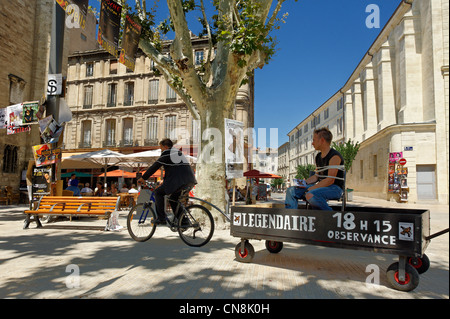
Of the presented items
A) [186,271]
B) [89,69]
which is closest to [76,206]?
[186,271]

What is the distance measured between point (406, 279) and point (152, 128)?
29.2 m

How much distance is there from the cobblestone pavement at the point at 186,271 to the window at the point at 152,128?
81.3ft

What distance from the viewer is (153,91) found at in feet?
103

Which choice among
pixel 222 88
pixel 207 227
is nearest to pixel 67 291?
pixel 207 227

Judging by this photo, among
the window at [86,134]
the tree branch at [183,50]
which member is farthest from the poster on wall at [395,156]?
the window at [86,134]

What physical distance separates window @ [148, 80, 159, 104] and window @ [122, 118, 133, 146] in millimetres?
3009

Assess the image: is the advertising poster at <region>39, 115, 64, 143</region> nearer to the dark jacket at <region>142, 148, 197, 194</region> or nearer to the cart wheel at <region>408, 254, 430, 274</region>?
the dark jacket at <region>142, 148, 197, 194</region>

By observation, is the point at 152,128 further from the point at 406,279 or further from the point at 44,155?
the point at 406,279

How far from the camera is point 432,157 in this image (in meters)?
23.0

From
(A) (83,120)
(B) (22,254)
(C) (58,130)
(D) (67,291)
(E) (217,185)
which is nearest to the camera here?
(D) (67,291)

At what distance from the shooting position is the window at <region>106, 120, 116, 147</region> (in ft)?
103

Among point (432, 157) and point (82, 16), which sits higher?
point (82, 16)

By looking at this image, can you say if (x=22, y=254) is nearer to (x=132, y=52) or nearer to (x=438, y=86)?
(x=132, y=52)
